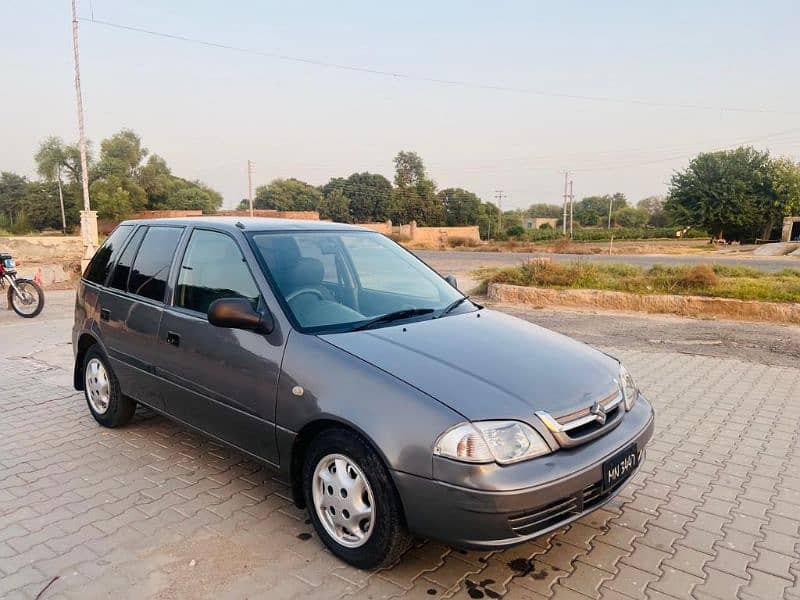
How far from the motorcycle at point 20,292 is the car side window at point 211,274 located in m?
8.40

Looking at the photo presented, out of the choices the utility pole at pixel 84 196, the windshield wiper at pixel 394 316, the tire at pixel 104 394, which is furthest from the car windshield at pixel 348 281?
the utility pole at pixel 84 196

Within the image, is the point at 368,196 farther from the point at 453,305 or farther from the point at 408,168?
the point at 453,305

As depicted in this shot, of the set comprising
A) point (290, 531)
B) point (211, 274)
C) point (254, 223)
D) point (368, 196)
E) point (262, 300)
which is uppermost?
point (368, 196)

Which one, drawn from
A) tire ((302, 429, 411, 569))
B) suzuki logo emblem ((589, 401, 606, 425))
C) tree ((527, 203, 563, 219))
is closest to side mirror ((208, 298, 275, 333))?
tire ((302, 429, 411, 569))

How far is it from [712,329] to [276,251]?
884 cm

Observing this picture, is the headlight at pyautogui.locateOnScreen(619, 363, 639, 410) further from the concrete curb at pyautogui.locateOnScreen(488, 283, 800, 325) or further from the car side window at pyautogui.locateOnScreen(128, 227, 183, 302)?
the concrete curb at pyautogui.locateOnScreen(488, 283, 800, 325)

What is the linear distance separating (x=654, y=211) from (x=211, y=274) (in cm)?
10300

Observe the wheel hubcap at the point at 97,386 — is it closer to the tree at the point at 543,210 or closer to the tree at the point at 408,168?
the tree at the point at 408,168

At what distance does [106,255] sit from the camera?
4645 mm

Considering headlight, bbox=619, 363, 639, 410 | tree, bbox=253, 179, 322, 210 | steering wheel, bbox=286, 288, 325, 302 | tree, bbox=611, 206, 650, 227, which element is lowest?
headlight, bbox=619, 363, 639, 410

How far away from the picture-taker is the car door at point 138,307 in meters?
3.84

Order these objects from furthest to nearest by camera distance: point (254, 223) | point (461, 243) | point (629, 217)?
point (629, 217) → point (461, 243) → point (254, 223)

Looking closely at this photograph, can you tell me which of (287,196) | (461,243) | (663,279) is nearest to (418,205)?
(287,196)

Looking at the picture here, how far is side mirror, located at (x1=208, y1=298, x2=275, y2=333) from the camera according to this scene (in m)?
2.92
